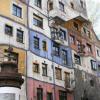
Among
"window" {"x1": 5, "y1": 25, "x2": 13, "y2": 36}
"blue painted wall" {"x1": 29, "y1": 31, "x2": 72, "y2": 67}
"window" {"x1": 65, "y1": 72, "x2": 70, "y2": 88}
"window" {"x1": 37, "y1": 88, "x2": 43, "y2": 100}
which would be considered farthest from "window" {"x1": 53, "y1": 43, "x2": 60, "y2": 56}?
"window" {"x1": 5, "y1": 25, "x2": 13, "y2": 36}

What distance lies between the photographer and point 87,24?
1544 inches

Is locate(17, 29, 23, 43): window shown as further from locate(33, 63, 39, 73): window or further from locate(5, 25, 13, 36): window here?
locate(33, 63, 39, 73): window

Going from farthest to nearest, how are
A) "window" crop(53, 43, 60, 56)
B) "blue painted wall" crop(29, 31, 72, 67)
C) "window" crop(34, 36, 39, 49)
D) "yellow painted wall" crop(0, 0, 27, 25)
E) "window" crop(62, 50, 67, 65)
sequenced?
"window" crop(62, 50, 67, 65), "window" crop(53, 43, 60, 56), "window" crop(34, 36, 39, 49), "blue painted wall" crop(29, 31, 72, 67), "yellow painted wall" crop(0, 0, 27, 25)

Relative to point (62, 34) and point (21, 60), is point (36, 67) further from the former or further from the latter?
point (62, 34)

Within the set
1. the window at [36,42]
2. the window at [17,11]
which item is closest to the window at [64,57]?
the window at [36,42]

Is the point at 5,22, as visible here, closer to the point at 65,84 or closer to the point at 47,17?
the point at 47,17

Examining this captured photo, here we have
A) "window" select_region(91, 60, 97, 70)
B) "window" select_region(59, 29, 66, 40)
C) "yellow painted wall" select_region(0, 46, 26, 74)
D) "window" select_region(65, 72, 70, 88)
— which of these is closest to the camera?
"yellow painted wall" select_region(0, 46, 26, 74)

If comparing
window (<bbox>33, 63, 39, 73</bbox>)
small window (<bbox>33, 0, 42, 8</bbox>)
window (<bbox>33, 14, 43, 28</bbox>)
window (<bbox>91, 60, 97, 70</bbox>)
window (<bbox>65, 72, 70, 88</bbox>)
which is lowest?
window (<bbox>65, 72, 70, 88</bbox>)

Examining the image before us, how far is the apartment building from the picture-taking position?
26859 millimetres

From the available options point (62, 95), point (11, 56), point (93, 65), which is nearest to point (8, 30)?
point (11, 56)

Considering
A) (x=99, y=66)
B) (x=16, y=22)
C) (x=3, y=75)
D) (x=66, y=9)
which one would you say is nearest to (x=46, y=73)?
(x=16, y=22)

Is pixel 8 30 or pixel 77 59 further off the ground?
pixel 8 30

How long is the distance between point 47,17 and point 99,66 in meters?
11.4

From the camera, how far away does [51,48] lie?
31.6m
